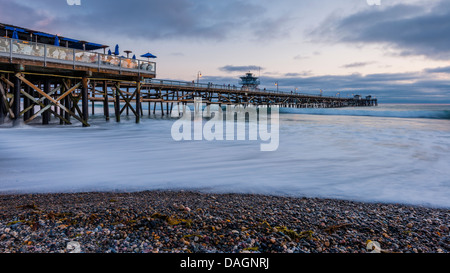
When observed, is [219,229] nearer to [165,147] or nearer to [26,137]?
[165,147]

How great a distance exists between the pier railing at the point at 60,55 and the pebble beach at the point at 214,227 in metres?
11.2

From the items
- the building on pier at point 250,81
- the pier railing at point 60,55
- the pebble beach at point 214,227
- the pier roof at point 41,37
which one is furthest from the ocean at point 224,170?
the building on pier at point 250,81

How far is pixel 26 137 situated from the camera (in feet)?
41.9

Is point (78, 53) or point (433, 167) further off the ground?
point (78, 53)

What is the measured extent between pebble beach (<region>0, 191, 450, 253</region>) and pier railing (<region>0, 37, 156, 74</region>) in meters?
11.2

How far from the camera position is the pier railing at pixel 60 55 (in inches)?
501

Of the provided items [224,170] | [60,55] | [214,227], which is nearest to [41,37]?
[60,55]

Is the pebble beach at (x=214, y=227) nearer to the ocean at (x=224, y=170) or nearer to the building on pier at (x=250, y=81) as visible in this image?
the ocean at (x=224, y=170)

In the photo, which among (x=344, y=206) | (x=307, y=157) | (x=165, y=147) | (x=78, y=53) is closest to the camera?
(x=344, y=206)

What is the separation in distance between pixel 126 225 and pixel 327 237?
2.37 metres

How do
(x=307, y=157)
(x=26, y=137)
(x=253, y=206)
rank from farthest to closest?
(x=26, y=137), (x=307, y=157), (x=253, y=206)

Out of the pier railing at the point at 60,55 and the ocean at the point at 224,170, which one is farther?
the pier railing at the point at 60,55

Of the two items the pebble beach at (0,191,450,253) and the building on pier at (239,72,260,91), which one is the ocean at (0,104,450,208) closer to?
the pebble beach at (0,191,450,253)
